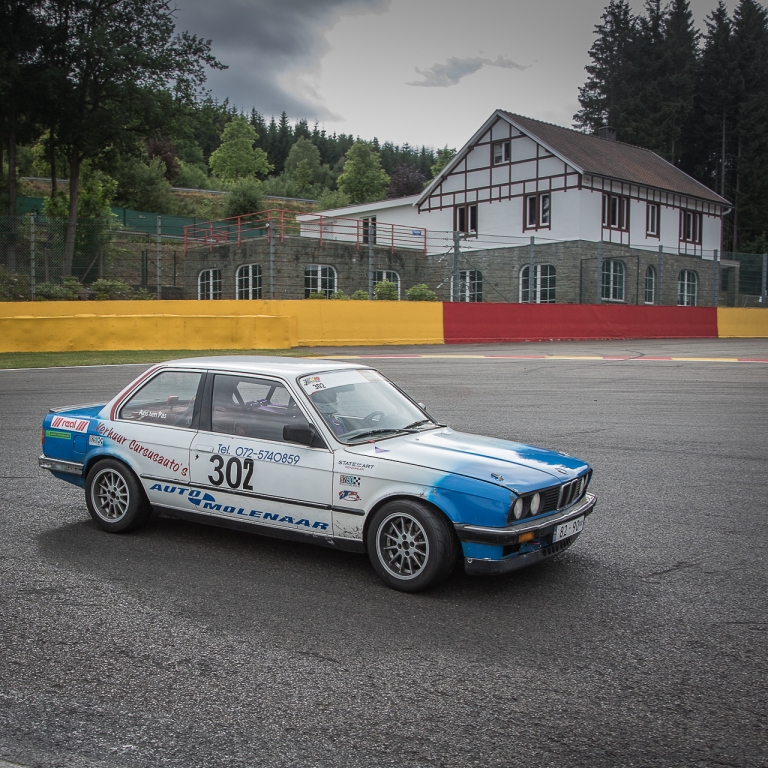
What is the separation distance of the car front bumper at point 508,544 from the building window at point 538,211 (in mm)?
37229

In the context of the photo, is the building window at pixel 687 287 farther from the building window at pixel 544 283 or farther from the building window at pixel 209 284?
the building window at pixel 209 284

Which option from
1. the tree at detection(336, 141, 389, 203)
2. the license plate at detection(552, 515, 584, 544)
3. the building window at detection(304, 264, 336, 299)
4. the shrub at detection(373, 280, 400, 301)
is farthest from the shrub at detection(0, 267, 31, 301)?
the tree at detection(336, 141, 389, 203)

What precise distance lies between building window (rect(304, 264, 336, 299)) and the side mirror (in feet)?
88.4

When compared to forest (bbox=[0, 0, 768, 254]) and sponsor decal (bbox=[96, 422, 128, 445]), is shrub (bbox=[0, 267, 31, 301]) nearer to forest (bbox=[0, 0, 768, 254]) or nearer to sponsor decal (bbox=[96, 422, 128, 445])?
forest (bbox=[0, 0, 768, 254])

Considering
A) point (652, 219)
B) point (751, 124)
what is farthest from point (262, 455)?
point (751, 124)

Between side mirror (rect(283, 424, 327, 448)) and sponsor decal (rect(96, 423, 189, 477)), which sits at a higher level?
side mirror (rect(283, 424, 327, 448))

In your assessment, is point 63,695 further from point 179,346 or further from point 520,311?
point 520,311

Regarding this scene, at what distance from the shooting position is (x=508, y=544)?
4344mm

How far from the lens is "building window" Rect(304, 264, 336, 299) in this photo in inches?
1262

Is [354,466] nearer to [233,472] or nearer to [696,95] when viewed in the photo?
[233,472]

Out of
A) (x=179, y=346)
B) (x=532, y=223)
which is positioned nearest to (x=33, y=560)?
(x=179, y=346)

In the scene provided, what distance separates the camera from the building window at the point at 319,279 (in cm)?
3206

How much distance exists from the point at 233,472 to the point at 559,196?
3703cm

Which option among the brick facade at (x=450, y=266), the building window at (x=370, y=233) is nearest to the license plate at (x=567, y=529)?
the building window at (x=370, y=233)
